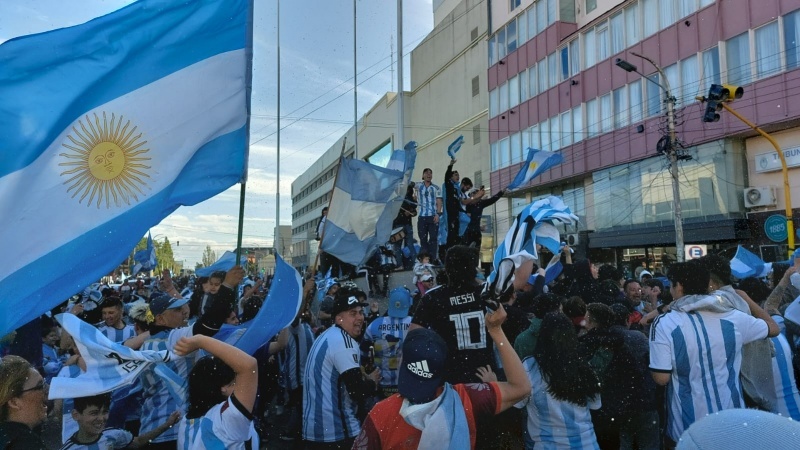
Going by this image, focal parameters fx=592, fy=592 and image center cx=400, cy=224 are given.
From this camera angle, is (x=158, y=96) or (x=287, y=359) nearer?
(x=158, y=96)

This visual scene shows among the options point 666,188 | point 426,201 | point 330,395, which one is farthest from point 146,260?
point 666,188

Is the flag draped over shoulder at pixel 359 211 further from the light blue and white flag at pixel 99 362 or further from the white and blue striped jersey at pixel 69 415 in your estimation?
the light blue and white flag at pixel 99 362

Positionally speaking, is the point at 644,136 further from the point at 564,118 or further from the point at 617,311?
the point at 617,311

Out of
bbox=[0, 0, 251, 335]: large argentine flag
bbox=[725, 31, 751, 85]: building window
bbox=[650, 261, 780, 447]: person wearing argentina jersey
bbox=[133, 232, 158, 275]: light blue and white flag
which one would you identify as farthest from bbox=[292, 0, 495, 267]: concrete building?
bbox=[650, 261, 780, 447]: person wearing argentina jersey

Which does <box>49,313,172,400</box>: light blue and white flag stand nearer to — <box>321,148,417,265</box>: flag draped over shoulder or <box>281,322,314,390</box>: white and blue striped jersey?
<box>281,322,314,390</box>: white and blue striped jersey

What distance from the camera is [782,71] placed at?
20.8 m

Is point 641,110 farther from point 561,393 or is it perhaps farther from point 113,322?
point 561,393

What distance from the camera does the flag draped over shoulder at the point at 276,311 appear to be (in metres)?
3.51

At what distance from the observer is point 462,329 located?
3889mm

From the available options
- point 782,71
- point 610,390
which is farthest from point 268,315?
point 782,71

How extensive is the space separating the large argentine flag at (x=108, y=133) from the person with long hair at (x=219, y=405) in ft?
3.87

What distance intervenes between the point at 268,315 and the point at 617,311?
2739 millimetres

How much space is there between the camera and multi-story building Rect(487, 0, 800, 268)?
21859 mm

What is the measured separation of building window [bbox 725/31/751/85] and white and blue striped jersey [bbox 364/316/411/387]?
2146cm
